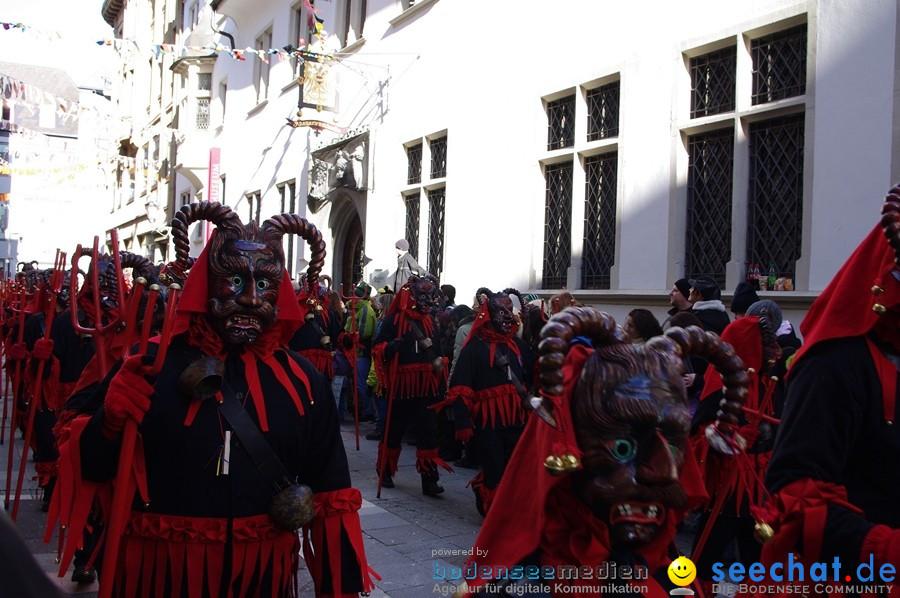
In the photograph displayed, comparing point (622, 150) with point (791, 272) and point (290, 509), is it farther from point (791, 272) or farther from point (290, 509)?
point (290, 509)

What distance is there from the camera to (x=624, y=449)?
2.77 m

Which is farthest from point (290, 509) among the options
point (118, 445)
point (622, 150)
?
point (622, 150)

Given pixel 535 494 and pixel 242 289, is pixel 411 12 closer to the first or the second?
pixel 242 289

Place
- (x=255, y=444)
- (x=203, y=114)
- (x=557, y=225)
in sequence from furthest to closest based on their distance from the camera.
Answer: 1. (x=203, y=114)
2. (x=557, y=225)
3. (x=255, y=444)

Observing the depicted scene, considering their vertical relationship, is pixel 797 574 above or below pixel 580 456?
below

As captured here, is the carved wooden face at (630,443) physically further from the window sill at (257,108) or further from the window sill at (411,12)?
the window sill at (257,108)

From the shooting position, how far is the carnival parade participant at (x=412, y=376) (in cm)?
909

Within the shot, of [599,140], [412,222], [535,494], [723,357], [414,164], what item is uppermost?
[414,164]

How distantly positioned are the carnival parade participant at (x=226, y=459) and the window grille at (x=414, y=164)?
46.7 feet

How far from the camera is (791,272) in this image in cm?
973

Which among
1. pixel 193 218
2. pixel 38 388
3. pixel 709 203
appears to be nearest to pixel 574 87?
pixel 709 203

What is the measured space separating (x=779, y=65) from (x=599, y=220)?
3398 mm

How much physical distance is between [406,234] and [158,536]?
15244 mm

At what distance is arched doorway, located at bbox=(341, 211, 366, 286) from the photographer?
2098 cm
